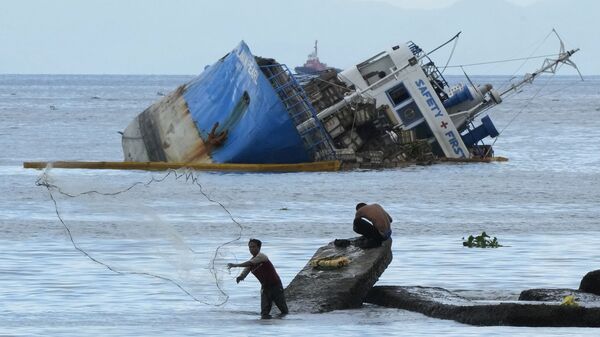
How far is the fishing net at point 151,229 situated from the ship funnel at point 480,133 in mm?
13040

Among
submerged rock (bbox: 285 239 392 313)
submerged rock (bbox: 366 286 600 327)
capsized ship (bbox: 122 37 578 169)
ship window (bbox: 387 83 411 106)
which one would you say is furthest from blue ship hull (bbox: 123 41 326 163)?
submerged rock (bbox: 366 286 600 327)

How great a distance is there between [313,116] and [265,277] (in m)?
28.0

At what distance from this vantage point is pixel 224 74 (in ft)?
180

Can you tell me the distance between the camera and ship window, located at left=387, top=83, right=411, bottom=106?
177ft

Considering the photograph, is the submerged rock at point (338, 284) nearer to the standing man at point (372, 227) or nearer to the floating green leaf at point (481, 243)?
the standing man at point (372, 227)

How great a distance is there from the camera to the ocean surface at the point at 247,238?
2334 centimetres

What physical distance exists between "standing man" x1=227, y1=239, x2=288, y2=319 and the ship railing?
27.2m

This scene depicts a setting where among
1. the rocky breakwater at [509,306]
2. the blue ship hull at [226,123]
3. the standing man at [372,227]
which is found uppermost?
the blue ship hull at [226,123]

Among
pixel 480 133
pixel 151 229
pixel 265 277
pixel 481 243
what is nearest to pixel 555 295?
pixel 265 277

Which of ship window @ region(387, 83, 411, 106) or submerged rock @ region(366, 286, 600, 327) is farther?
ship window @ region(387, 83, 411, 106)

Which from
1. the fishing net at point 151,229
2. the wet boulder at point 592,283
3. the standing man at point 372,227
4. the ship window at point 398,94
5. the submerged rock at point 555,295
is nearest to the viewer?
the fishing net at point 151,229

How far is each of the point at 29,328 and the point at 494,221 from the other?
19.7 meters

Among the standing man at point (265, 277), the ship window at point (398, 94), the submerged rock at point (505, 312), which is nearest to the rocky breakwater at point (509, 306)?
the submerged rock at point (505, 312)

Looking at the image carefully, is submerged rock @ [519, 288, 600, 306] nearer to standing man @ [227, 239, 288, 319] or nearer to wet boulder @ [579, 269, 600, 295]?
wet boulder @ [579, 269, 600, 295]
